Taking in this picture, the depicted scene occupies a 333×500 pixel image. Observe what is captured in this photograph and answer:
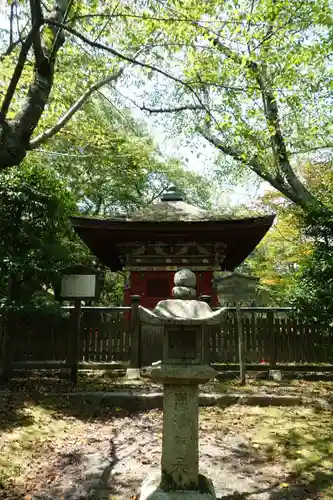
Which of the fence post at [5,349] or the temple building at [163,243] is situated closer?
the fence post at [5,349]

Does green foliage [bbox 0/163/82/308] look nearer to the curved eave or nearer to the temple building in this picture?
the curved eave

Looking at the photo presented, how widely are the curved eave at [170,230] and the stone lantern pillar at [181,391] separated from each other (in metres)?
5.93

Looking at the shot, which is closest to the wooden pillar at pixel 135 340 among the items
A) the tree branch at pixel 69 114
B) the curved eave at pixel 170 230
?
the curved eave at pixel 170 230

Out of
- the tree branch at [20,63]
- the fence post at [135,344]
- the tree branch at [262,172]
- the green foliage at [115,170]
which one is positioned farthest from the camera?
the green foliage at [115,170]

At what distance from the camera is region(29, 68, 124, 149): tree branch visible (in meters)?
6.42

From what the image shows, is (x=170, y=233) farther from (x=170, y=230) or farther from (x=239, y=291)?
(x=239, y=291)

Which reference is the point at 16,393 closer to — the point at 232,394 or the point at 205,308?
the point at 232,394

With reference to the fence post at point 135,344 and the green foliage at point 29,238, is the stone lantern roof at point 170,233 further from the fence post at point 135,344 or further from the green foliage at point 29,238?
the fence post at point 135,344

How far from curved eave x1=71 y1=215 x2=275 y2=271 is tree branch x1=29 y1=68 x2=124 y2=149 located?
2.49 meters

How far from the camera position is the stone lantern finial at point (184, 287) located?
3.53 metres

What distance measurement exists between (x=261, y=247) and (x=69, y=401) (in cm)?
1737

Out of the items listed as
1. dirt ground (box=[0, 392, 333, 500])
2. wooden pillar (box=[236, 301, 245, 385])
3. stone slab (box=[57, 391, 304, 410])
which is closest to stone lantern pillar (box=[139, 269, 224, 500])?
dirt ground (box=[0, 392, 333, 500])

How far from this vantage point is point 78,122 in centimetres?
1216

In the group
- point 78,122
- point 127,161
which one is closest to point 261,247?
point 127,161
